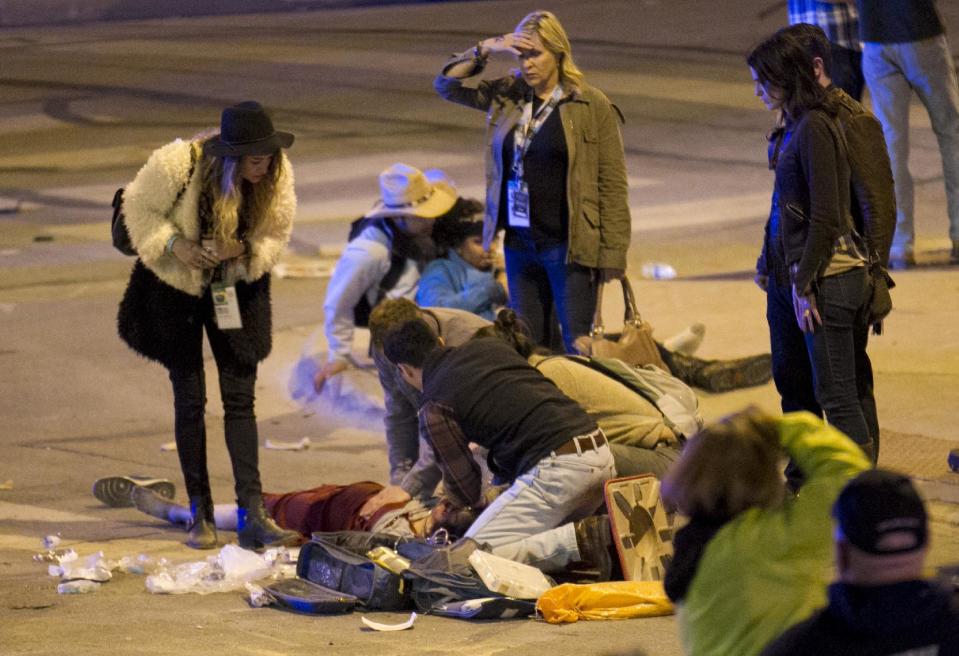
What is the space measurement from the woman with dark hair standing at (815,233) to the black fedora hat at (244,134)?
190 centimetres

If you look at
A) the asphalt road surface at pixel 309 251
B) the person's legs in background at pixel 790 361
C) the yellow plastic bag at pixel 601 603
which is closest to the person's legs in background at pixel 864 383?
the person's legs in background at pixel 790 361

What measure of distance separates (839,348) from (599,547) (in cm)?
106

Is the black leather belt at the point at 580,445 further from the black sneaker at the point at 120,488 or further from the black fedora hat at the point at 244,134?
the black sneaker at the point at 120,488

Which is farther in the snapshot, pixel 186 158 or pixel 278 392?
pixel 278 392

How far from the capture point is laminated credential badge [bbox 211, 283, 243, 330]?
257 inches

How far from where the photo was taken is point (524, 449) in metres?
5.83

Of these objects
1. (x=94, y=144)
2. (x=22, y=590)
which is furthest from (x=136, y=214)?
Result: (x=94, y=144)

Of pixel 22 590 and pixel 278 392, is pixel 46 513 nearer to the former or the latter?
pixel 22 590

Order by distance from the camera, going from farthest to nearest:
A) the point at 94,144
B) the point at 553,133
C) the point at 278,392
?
the point at 94,144, the point at 278,392, the point at 553,133

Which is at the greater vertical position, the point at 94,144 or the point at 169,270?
the point at 169,270

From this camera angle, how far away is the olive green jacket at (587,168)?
6.92 metres

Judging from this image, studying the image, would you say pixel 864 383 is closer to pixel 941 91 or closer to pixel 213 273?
pixel 213 273

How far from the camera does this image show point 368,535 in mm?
6160

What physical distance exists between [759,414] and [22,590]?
3342mm
